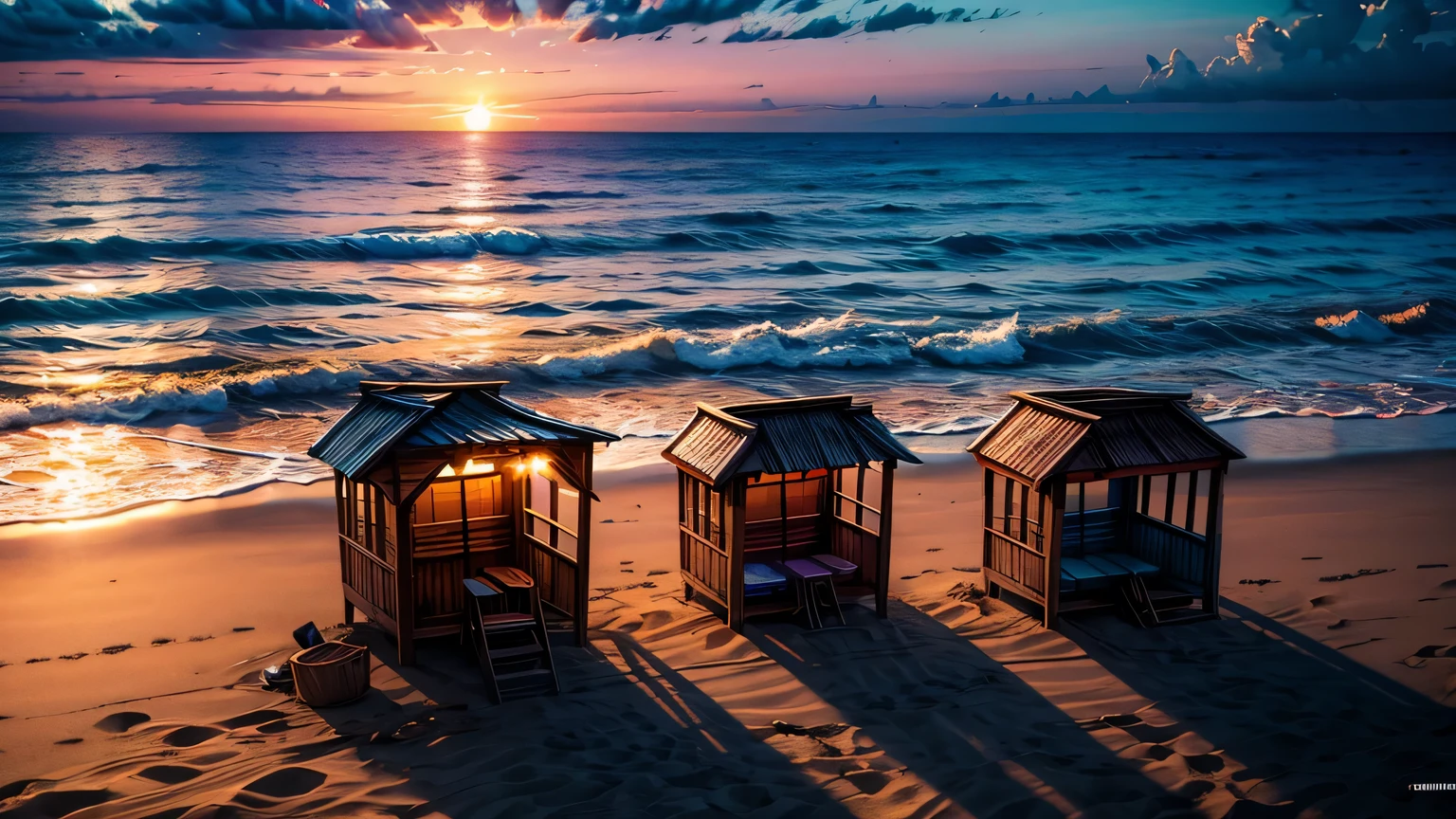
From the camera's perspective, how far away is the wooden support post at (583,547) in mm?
10914

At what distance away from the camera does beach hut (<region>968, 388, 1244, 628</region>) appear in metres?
11.1

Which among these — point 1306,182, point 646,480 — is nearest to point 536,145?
point 1306,182

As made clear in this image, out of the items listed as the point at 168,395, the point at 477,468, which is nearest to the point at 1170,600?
the point at 477,468

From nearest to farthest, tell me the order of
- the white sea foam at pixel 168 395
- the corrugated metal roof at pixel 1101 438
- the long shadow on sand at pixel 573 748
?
the long shadow on sand at pixel 573 748 → the corrugated metal roof at pixel 1101 438 → the white sea foam at pixel 168 395

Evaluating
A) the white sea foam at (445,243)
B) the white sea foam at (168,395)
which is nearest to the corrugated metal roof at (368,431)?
the white sea foam at (168,395)

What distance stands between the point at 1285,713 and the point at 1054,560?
8.38 feet

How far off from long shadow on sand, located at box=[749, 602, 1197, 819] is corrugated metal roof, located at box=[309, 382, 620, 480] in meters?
3.24

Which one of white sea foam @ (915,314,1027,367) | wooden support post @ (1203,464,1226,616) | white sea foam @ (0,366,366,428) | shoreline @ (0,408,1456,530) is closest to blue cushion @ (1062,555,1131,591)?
wooden support post @ (1203,464,1226,616)

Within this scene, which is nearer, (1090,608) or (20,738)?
(20,738)

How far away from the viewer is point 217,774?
28.3 feet

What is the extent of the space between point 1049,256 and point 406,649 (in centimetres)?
4577

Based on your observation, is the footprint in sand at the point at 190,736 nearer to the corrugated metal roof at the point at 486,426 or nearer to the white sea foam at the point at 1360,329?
the corrugated metal roof at the point at 486,426

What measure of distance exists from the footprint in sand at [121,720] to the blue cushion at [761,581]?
5.83 metres

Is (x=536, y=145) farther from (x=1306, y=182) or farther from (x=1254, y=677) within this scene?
(x=1254, y=677)
